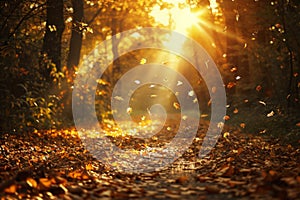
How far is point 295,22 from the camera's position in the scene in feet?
46.1

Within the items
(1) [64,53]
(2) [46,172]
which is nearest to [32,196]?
(2) [46,172]

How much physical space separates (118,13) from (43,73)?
22.0 meters

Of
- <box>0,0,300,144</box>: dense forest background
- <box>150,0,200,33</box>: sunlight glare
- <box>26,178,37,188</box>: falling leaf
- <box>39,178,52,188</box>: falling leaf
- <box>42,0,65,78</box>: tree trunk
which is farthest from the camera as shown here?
<box>150,0,200,33</box>: sunlight glare

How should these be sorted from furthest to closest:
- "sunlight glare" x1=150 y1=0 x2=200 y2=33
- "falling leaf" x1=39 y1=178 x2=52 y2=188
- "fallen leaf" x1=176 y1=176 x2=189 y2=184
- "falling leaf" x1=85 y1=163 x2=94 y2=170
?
"sunlight glare" x1=150 y1=0 x2=200 y2=33
"falling leaf" x1=85 y1=163 x2=94 y2=170
"fallen leaf" x1=176 y1=176 x2=189 y2=184
"falling leaf" x1=39 y1=178 x2=52 y2=188

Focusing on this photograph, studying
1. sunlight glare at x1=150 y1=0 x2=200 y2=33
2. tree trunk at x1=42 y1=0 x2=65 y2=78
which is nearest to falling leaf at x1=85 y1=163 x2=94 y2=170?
tree trunk at x1=42 y1=0 x2=65 y2=78

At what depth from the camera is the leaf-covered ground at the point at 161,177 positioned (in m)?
4.95

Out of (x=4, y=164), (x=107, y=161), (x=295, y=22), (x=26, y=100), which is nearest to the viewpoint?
(x=4, y=164)

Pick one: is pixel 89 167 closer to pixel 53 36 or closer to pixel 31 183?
pixel 31 183

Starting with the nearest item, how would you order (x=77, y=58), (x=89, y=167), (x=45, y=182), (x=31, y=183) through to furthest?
(x=31, y=183), (x=45, y=182), (x=89, y=167), (x=77, y=58)

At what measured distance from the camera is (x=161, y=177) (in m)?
6.69

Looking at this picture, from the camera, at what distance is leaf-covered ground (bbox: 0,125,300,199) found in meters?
Result: 4.95

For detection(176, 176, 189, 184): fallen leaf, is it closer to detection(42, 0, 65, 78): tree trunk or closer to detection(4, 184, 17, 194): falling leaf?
detection(4, 184, 17, 194): falling leaf

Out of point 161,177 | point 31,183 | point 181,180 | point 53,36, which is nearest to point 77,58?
point 53,36

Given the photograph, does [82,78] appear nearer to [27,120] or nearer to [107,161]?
[27,120]
